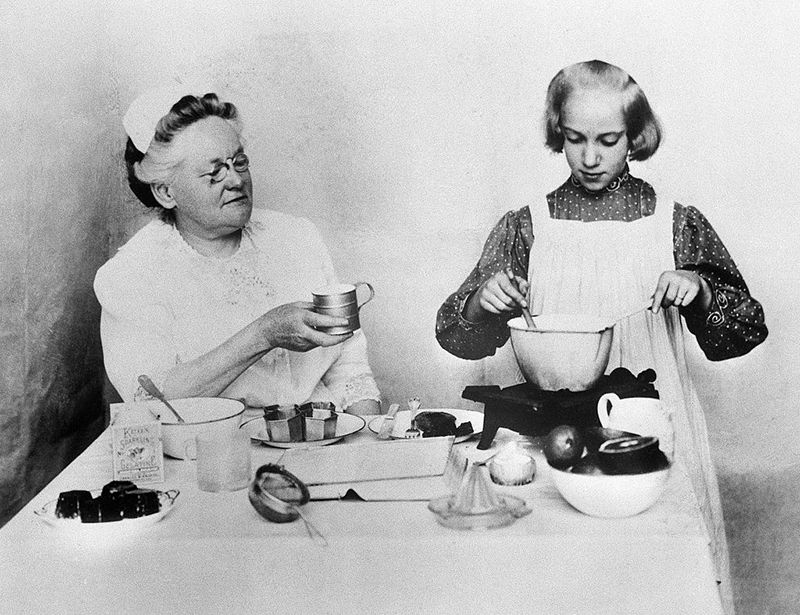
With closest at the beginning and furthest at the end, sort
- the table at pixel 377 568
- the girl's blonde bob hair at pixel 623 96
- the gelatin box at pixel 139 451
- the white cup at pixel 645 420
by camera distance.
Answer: the table at pixel 377 568, the white cup at pixel 645 420, the gelatin box at pixel 139 451, the girl's blonde bob hair at pixel 623 96

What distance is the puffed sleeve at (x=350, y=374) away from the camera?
299 cm

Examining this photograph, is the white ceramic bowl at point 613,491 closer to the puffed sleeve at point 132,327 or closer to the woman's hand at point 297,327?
the woman's hand at point 297,327

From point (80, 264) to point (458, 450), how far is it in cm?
135

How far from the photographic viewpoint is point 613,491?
1.96 m

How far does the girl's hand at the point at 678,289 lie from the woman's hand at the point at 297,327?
0.96m

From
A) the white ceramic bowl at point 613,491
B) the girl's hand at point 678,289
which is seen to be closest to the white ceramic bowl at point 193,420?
the white ceramic bowl at point 613,491

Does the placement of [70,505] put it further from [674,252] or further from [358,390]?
[674,252]

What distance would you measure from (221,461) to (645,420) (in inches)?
39.9

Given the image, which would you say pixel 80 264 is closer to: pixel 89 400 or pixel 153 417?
pixel 89 400

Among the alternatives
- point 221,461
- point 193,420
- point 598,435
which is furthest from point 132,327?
point 598,435

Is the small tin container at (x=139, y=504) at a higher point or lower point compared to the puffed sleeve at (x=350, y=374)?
lower

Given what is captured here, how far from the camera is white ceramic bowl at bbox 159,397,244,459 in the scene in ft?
7.91

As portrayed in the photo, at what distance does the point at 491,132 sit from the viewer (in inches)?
112

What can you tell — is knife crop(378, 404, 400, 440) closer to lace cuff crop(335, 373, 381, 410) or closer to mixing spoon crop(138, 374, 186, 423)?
lace cuff crop(335, 373, 381, 410)
